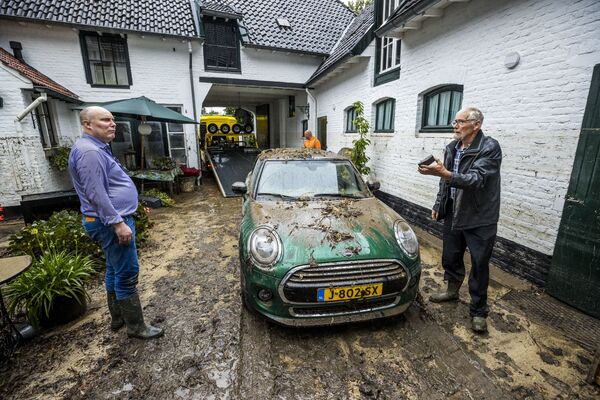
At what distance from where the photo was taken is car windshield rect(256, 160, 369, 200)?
3.37m

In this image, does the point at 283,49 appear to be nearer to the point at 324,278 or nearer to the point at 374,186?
the point at 374,186

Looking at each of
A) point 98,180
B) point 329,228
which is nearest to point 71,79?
point 98,180

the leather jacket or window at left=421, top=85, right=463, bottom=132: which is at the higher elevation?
window at left=421, top=85, right=463, bottom=132

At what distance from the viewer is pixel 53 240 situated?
3568mm

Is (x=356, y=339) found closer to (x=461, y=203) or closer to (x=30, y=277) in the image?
(x=461, y=203)

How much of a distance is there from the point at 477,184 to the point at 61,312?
400 centimetres

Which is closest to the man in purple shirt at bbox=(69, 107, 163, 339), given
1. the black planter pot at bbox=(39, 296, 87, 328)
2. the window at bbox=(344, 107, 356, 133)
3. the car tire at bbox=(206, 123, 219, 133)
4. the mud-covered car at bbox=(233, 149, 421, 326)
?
the black planter pot at bbox=(39, 296, 87, 328)

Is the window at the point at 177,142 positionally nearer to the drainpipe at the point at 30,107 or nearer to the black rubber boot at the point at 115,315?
the drainpipe at the point at 30,107

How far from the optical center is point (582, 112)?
2.89 m

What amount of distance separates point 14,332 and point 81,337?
0.50 metres

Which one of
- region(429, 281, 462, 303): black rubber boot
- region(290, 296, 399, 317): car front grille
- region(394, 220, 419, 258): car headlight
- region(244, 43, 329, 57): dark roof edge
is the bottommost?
region(429, 281, 462, 303): black rubber boot

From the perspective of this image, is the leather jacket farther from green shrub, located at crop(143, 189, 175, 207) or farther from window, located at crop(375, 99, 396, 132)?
green shrub, located at crop(143, 189, 175, 207)

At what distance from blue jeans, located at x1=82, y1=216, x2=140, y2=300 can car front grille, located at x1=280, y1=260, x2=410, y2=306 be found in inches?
51.4

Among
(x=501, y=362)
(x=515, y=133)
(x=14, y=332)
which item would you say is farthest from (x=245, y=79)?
(x=501, y=362)
